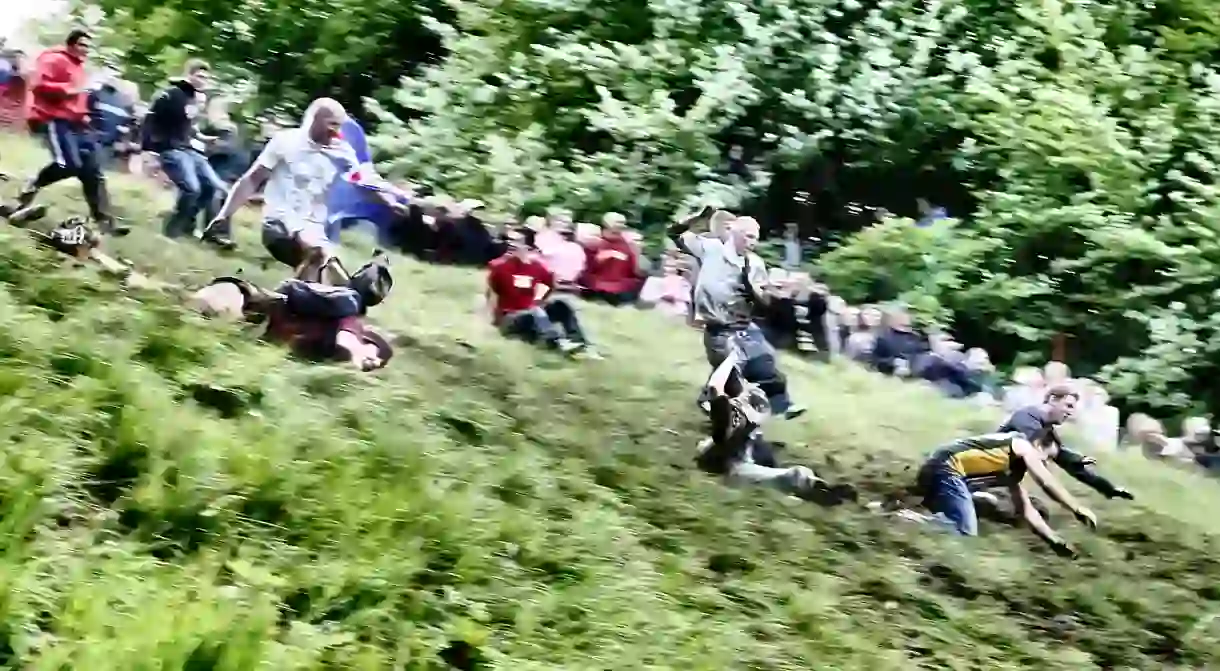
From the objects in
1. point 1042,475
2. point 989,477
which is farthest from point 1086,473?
point 989,477

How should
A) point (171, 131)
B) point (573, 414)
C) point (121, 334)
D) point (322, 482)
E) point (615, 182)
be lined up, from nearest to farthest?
point (322, 482) < point (121, 334) < point (573, 414) < point (171, 131) < point (615, 182)

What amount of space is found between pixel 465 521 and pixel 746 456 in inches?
31.2

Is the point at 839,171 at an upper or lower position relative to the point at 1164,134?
lower

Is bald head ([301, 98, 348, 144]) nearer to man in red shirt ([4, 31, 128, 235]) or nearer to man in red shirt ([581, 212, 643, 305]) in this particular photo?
man in red shirt ([4, 31, 128, 235])

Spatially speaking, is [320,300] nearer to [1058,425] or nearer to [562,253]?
[562,253]

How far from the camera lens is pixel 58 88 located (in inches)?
123

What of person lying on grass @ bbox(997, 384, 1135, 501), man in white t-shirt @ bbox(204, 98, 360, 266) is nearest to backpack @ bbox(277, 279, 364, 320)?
man in white t-shirt @ bbox(204, 98, 360, 266)

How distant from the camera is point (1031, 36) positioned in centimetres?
349

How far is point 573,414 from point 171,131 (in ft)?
4.50

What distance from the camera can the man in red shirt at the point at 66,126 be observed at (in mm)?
3014

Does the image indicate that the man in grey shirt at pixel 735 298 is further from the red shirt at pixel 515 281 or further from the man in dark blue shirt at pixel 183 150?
the man in dark blue shirt at pixel 183 150

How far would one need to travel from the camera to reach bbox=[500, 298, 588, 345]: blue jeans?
10.2 feet

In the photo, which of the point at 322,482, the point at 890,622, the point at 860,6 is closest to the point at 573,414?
the point at 322,482

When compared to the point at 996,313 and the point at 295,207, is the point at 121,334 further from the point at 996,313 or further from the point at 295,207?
the point at 996,313
